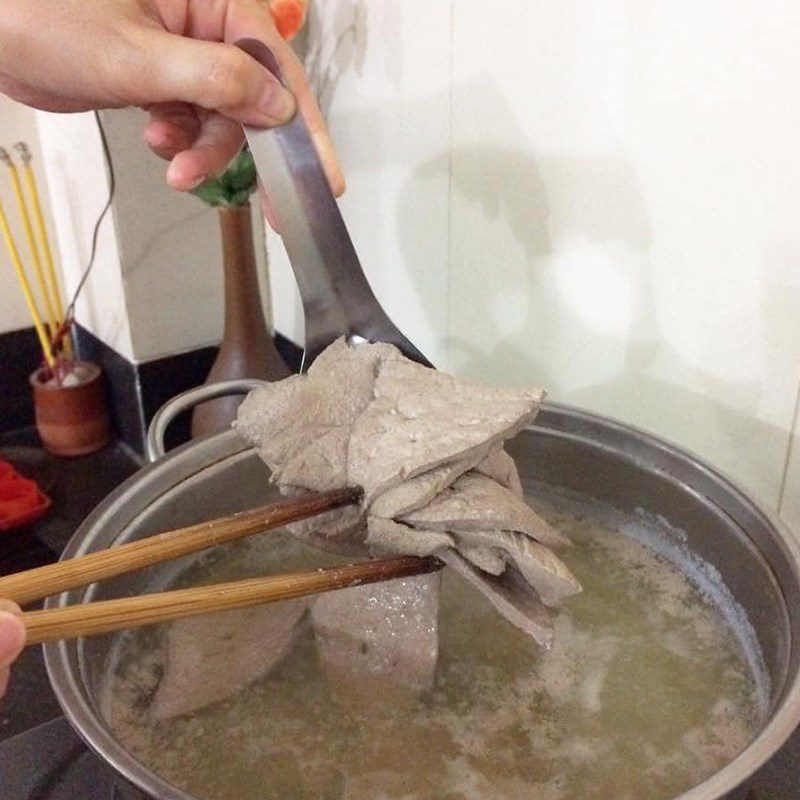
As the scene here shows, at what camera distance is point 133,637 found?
76cm

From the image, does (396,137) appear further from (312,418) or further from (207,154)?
(312,418)

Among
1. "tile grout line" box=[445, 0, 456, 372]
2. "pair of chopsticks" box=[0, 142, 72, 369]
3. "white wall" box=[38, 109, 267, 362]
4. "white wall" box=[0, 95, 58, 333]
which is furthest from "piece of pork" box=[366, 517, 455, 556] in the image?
"white wall" box=[0, 95, 58, 333]

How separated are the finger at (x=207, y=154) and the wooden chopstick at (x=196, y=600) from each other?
1.46 feet

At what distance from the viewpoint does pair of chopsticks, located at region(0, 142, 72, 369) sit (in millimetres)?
1318

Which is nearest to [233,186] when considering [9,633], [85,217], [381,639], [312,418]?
[85,217]

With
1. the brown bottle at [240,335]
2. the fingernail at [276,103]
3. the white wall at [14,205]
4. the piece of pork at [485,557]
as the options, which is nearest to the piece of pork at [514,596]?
the piece of pork at [485,557]

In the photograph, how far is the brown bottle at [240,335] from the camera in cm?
122

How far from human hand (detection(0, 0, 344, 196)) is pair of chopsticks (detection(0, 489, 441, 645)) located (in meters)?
0.32

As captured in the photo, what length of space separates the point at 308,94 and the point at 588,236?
302 millimetres

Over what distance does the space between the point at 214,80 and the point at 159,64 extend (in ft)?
0.19

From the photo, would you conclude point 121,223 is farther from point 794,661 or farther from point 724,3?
point 794,661

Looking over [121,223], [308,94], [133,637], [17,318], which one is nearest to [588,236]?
[308,94]

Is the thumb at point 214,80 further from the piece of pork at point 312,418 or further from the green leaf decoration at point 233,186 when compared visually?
the green leaf decoration at point 233,186

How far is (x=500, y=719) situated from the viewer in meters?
0.68
